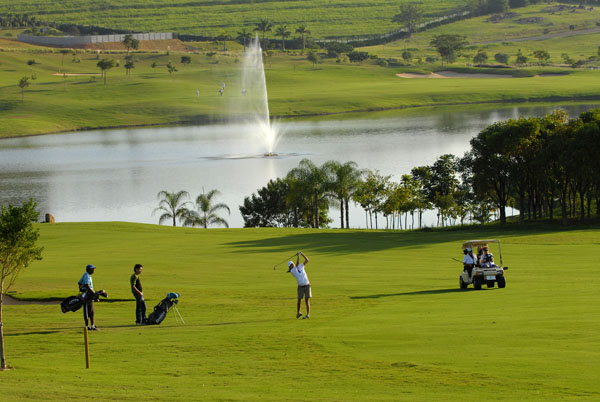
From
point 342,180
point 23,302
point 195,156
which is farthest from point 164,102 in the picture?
point 23,302

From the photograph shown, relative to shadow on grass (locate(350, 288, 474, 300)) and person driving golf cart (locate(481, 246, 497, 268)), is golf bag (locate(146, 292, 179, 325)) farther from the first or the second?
person driving golf cart (locate(481, 246, 497, 268))

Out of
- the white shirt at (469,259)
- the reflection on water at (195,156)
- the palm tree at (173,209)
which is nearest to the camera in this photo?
the white shirt at (469,259)

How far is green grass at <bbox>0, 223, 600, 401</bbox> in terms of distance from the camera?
58.0 ft

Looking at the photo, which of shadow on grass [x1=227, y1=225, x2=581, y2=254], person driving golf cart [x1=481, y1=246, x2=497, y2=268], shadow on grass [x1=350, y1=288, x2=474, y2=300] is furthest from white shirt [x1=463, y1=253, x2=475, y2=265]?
shadow on grass [x1=227, y1=225, x2=581, y2=254]

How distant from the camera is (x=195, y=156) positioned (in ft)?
408

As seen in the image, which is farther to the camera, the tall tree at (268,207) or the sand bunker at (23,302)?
the tall tree at (268,207)

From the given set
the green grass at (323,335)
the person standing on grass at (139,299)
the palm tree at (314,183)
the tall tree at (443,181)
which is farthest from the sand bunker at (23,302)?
the tall tree at (443,181)

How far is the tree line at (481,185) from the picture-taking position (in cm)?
6050

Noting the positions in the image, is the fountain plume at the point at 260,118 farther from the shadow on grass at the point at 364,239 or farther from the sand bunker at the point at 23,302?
the sand bunker at the point at 23,302

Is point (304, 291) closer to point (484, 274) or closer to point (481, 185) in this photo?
point (484, 274)

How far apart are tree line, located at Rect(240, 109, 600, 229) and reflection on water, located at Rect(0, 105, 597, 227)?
13.5ft

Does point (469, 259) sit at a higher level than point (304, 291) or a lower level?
higher

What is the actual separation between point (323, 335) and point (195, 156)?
102997mm

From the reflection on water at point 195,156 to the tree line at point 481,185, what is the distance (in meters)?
4.11
